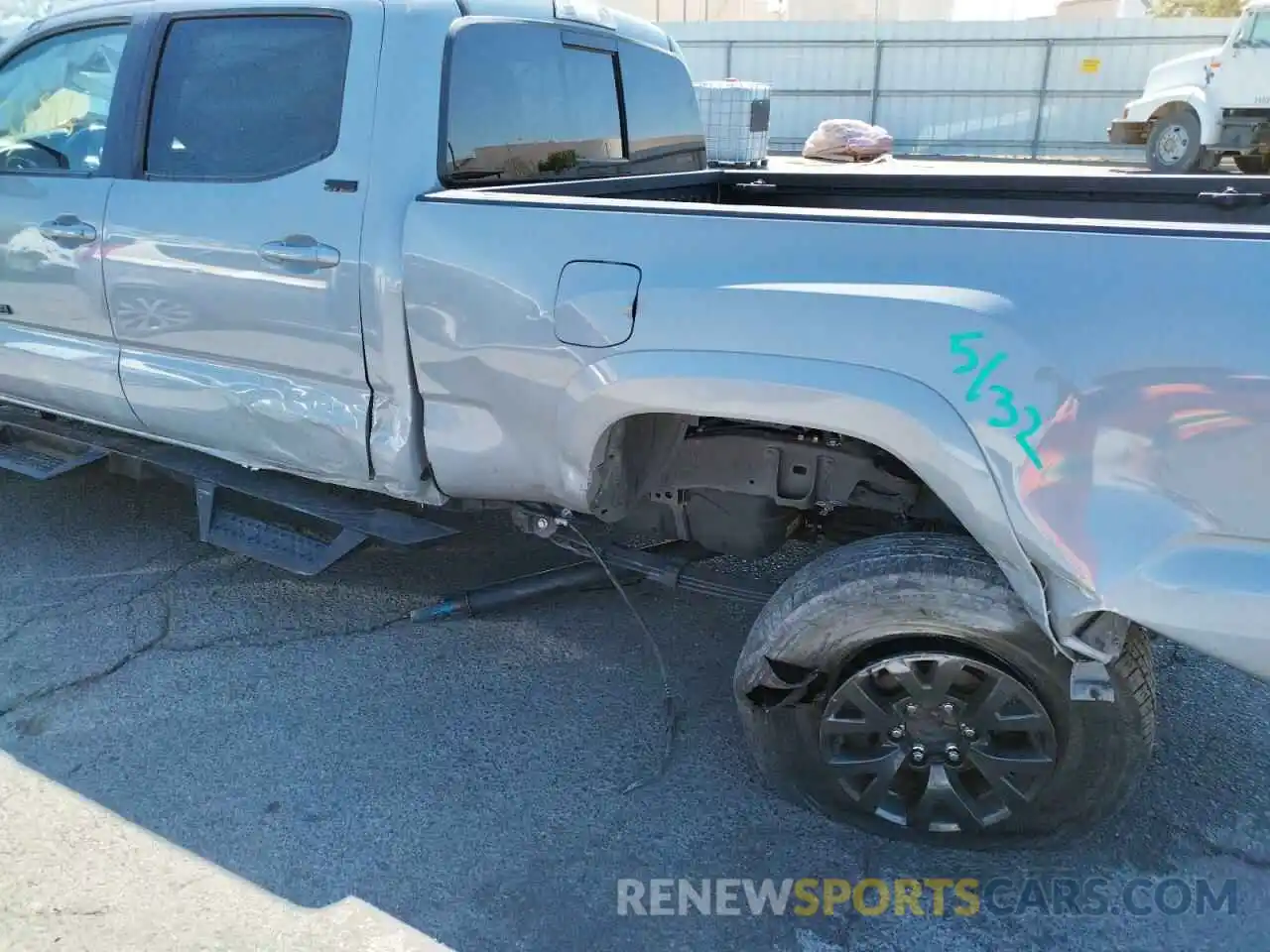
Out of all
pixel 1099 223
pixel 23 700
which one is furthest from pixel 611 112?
pixel 23 700

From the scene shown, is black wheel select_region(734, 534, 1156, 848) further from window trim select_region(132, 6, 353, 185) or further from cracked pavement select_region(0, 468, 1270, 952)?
window trim select_region(132, 6, 353, 185)

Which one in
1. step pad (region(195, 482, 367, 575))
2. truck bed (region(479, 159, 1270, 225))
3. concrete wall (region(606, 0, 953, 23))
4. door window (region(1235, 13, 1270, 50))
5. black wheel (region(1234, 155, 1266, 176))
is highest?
concrete wall (region(606, 0, 953, 23))

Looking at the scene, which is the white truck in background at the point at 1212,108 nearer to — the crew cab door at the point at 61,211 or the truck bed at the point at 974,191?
the truck bed at the point at 974,191

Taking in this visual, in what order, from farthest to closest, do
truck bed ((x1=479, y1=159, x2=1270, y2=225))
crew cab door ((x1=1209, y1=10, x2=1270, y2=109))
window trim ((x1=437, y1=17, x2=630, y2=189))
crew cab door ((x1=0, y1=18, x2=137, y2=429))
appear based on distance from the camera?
crew cab door ((x1=1209, y1=10, x2=1270, y2=109))
crew cab door ((x1=0, y1=18, x2=137, y2=429))
truck bed ((x1=479, y1=159, x2=1270, y2=225))
window trim ((x1=437, y1=17, x2=630, y2=189))

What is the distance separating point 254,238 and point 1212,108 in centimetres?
1586

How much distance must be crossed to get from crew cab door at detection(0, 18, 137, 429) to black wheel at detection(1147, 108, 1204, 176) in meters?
15.9

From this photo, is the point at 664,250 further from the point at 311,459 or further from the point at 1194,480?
Answer: the point at 311,459

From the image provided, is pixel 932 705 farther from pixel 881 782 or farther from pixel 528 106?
pixel 528 106

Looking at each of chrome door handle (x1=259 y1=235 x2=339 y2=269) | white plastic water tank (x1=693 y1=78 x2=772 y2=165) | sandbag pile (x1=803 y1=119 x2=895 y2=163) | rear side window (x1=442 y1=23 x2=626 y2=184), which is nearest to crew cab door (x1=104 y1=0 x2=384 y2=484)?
chrome door handle (x1=259 y1=235 x2=339 y2=269)

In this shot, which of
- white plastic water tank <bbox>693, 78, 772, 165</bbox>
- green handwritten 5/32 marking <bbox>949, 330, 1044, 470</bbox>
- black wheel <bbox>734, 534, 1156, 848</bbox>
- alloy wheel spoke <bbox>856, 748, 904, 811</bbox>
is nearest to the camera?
green handwritten 5/32 marking <bbox>949, 330, 1044, 470</bbox>

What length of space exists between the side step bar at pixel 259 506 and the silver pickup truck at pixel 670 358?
0.05ft

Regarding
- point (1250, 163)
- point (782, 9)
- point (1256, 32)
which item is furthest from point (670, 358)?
point (782, 9)

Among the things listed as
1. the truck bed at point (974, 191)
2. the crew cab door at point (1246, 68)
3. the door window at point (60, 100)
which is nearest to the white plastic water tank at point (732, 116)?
the crew cab door at point (1246, 68)

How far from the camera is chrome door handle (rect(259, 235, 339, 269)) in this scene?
272cm
